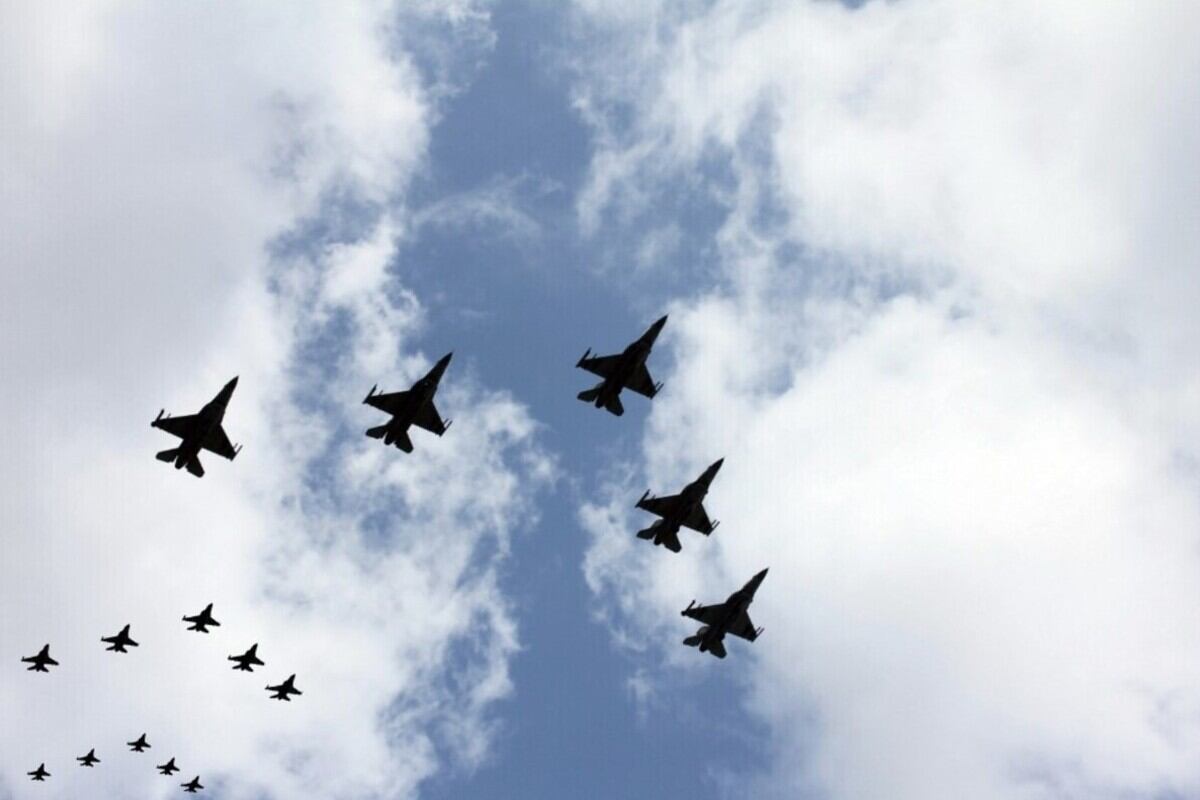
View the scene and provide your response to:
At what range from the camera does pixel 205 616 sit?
93250 mm

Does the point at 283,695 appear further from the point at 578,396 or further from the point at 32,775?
the point at 578,396

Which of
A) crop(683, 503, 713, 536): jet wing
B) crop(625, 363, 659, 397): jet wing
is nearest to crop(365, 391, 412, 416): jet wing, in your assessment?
crop(625, 363, 659, 397): jet wing

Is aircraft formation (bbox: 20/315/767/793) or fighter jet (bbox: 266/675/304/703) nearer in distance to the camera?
aircraft formation (bbox: 20/315/767/793)

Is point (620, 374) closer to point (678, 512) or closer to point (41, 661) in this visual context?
point (678, 512)

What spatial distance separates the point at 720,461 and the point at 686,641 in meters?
18.7

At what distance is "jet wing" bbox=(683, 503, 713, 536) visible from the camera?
76750 mm

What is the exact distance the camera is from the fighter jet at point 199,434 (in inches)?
2857

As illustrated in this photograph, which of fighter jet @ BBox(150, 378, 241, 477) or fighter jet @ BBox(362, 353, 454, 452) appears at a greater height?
fighter jet @ BBox(362, 353, 454, 452)

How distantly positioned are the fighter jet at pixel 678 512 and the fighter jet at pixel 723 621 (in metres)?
6.09

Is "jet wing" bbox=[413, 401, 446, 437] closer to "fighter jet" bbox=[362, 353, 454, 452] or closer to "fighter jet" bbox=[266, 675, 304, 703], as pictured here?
"fighter jet" bbox=[362, 353, 454, 452]

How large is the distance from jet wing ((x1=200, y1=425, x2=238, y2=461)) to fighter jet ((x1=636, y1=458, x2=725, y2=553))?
32.3 m

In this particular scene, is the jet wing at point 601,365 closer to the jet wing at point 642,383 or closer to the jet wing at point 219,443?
the jet wing at point 642,383

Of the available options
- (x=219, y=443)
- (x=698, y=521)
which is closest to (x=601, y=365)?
(x=698, y=521)

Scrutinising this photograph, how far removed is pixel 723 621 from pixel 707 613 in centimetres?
148
